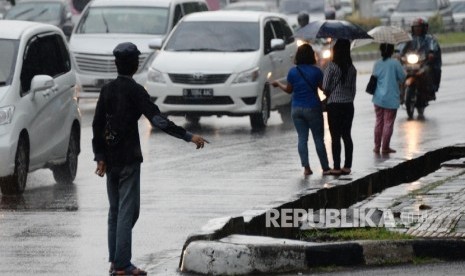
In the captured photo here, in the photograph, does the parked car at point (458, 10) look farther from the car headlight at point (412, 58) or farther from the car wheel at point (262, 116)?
the car wheel at point (262, 116)

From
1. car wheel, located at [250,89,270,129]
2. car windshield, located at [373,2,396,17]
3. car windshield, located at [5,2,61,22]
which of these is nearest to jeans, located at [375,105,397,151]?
car wheel, located at [250,89,270,129]

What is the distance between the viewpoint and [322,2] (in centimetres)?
5275

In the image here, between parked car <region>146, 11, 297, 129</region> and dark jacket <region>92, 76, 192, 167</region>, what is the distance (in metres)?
13.4

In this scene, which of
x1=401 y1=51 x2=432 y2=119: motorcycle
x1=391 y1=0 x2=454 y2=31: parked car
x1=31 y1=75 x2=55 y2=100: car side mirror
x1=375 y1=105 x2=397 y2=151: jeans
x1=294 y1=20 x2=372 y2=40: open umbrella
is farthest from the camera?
x1=391 y1=0 x2=454 y2=31: parked car

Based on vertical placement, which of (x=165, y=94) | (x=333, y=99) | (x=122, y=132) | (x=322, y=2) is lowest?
(x=322, y=2)

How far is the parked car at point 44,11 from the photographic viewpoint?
130ft

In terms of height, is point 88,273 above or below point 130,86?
below

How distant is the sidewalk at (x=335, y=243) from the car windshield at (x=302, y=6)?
123 ft

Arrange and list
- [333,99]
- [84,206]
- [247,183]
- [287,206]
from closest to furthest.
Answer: [287,206]
[84,206]
[247,183]
[333,99]

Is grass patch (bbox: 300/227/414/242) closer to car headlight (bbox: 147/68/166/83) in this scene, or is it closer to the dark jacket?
the dark jacket

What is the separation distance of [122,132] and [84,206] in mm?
4479

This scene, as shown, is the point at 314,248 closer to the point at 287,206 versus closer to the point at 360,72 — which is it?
the point at 287,206

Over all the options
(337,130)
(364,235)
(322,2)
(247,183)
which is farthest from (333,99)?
(322,2)

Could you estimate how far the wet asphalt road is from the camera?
12203 mm
